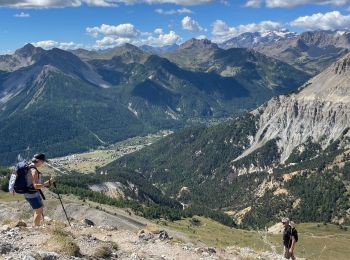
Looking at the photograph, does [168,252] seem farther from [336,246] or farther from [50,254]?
[336,246]

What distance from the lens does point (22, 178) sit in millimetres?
32062

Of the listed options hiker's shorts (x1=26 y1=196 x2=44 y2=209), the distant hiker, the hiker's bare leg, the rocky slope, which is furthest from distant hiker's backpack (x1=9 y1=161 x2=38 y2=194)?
the distant hiker

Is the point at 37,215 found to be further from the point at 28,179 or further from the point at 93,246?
the point at 93,246

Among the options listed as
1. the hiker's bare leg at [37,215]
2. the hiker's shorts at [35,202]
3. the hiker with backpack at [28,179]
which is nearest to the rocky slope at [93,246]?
the hiker's bare leg at [37,215]

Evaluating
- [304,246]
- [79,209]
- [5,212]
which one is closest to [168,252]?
[5,212]

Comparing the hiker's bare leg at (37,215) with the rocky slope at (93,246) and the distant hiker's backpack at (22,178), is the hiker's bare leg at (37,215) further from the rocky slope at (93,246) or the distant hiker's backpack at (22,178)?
the distant hiker's backpack at (22,178)

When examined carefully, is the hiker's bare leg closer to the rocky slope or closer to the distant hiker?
the rocky slope

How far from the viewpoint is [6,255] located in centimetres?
2766

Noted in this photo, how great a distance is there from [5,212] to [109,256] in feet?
331

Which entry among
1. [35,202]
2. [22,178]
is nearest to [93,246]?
[35,202]

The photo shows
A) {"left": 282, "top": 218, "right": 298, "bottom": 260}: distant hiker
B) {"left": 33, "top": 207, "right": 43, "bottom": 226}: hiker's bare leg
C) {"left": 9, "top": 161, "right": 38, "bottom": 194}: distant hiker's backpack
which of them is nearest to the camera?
{"left": 9, "top": 161, "right": 38, "bottom": 194}: distant hiker's backpack

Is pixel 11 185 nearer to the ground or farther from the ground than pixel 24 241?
farther from the ground

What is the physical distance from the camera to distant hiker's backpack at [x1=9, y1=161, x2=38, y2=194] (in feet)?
104

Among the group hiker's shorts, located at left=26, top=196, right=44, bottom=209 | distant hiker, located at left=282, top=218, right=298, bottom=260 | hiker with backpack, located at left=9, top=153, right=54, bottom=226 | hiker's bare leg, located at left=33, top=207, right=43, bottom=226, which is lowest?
distant hiker, located at left=282, top=218, right=298, bottom=260
